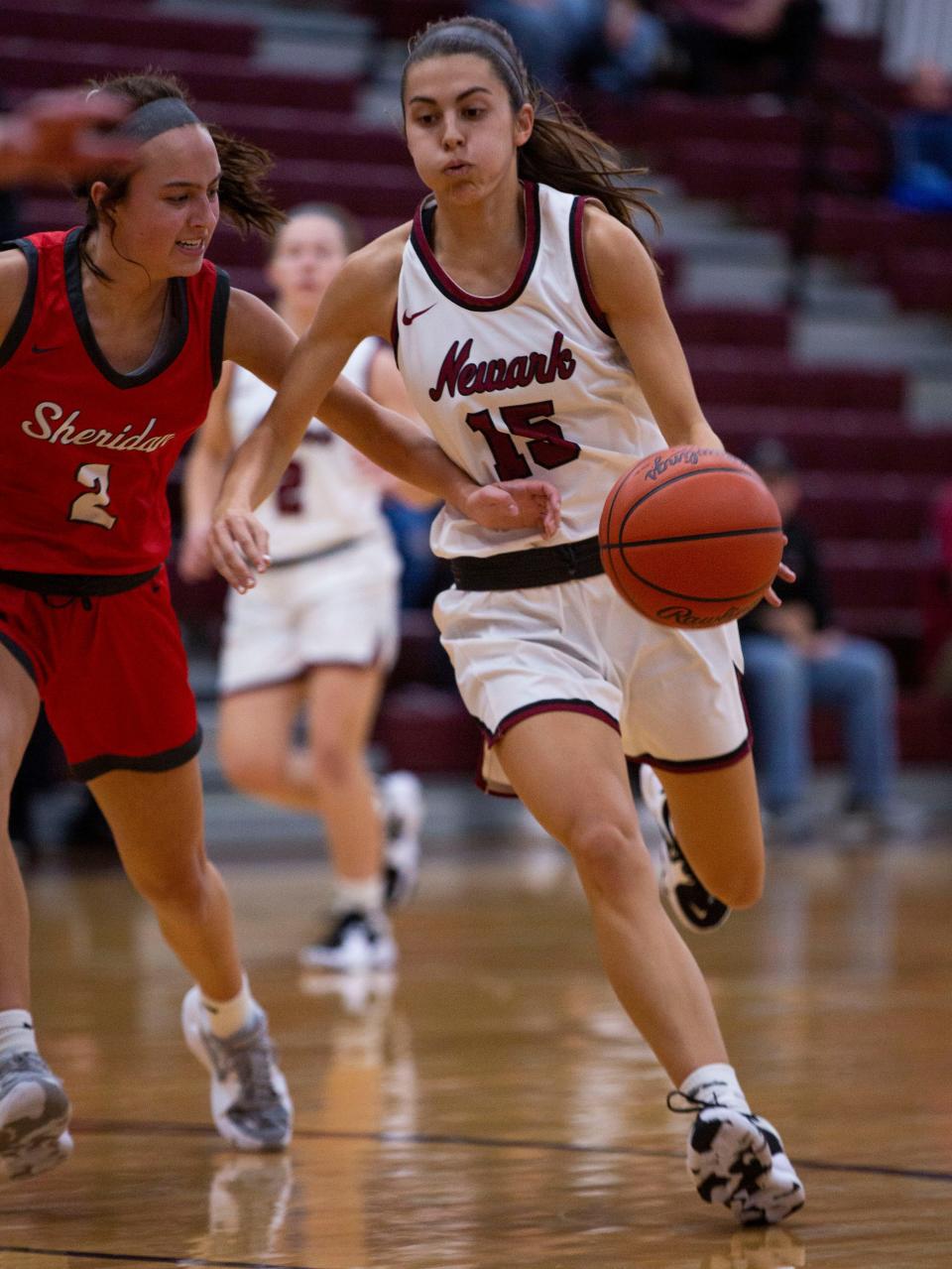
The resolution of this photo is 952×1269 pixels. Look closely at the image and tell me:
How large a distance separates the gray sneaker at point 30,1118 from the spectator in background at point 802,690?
6657 millimetres

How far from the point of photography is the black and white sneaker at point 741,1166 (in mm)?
3010

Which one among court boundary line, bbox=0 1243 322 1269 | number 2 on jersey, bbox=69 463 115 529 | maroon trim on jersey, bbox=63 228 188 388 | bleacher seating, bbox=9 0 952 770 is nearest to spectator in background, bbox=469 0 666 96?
bleacher seating, bbox=9 0 952 770

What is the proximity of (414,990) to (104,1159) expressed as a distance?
2088 millimetres

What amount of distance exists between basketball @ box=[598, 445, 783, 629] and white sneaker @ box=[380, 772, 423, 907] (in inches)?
145

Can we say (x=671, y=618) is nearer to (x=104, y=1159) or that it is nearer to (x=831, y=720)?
(x=104, y=1159)

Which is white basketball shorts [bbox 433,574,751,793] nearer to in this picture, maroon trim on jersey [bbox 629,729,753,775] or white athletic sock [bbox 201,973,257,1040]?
maroon trim on jersey [bbox 629,729,753,775]

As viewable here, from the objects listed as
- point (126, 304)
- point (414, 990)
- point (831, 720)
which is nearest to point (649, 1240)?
point (126, 304)

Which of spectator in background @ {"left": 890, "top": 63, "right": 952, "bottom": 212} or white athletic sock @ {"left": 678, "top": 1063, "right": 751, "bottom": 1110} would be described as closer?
white athletic sock @ {"left": 678, "top": 1063, "right": 751, "bottom": 1110}

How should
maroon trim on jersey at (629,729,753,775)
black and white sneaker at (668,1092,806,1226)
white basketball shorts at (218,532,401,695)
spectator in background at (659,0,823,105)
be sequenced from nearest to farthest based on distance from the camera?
black and white sneaker at (668,1092,806,1226)
maroon trim on jersey at (629,729,753,775)
white basketball shorts at (218,532,401,695)
spectator in background at (659,0,823,105)

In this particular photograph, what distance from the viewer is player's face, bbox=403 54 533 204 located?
3.33 metres

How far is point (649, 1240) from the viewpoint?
3010 millimetres

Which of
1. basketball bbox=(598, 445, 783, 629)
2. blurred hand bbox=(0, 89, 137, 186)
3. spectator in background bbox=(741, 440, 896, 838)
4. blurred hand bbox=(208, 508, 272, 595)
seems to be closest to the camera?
blurred hand bbox=(0, 89, 137, 186)

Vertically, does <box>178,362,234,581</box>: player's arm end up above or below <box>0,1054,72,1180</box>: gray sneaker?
above

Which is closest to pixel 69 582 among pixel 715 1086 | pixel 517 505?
pixel 517 505
